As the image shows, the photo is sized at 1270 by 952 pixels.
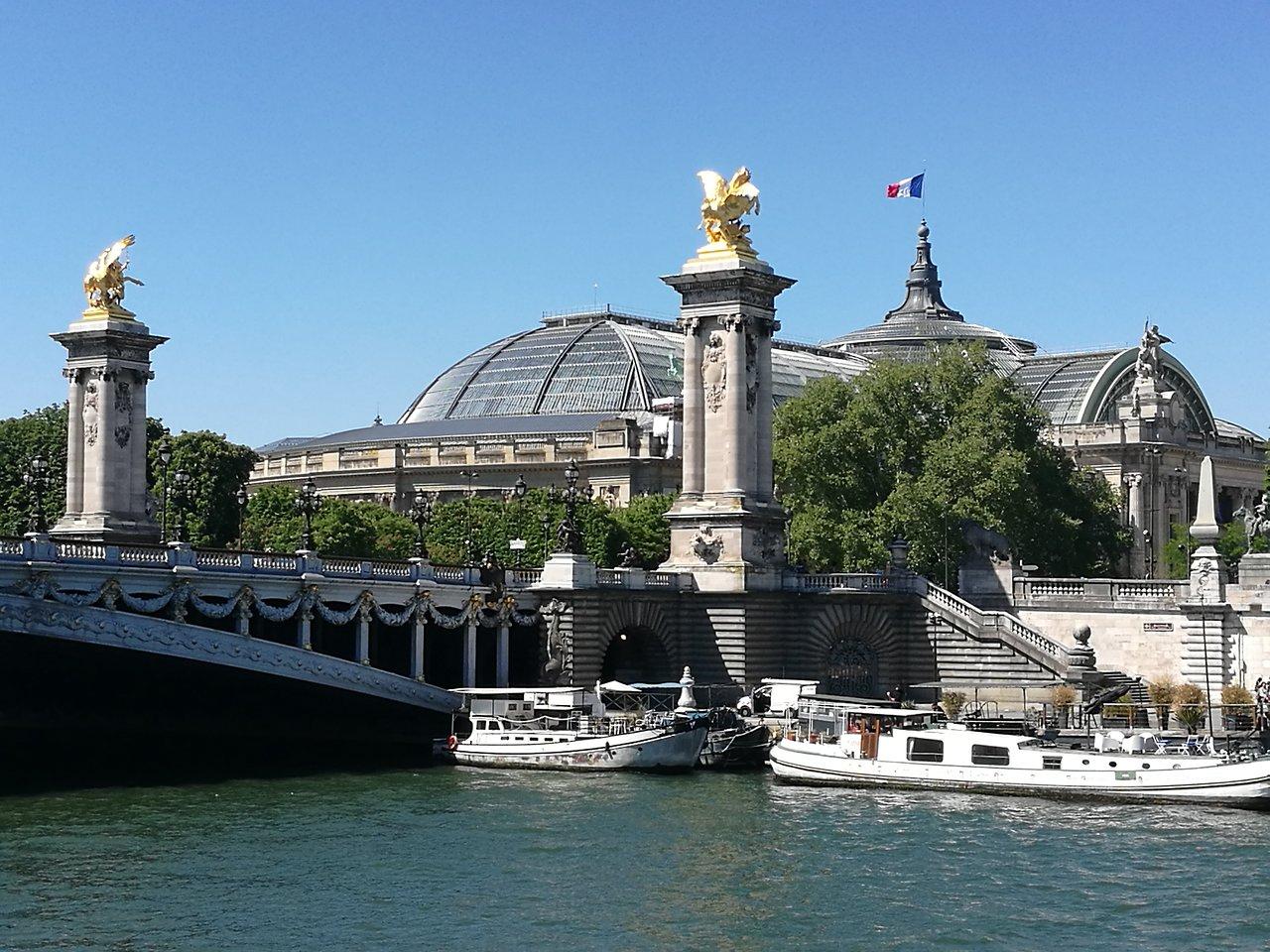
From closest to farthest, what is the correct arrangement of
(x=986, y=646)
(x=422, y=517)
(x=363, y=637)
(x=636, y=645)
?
(x=363, y=637), (x=986, y=646), (x=636, y=645), (x=422, y=517)

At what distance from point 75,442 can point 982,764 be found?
1573 inches

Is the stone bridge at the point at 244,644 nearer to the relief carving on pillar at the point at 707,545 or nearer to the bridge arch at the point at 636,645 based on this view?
the bridge arch at the point at 636,645

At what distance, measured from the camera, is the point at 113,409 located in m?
86.0

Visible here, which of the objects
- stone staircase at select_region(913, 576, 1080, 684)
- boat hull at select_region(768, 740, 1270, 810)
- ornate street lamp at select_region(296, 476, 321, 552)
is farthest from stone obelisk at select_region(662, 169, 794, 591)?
ornate street lamp at select_region(296, 476, 321, 552)

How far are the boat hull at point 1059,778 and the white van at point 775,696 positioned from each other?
5578 mm

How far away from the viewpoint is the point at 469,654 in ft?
241

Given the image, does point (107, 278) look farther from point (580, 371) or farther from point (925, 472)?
point (580, 371)

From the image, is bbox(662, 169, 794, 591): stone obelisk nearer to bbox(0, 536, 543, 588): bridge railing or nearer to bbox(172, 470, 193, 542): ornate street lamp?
bbox(0, 536, 543, 588): bridge railing

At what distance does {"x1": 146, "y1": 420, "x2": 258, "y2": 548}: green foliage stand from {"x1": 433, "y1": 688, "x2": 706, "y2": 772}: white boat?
39098mm

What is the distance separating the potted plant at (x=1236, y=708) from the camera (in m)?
65.8

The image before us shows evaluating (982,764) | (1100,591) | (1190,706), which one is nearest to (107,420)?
(1100,591)

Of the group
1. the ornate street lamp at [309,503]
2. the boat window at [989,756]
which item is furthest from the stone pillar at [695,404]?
the boat window at [989,756]

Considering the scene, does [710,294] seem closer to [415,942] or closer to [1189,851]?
[1189,851]

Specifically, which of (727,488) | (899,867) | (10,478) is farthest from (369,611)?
(10,478)
